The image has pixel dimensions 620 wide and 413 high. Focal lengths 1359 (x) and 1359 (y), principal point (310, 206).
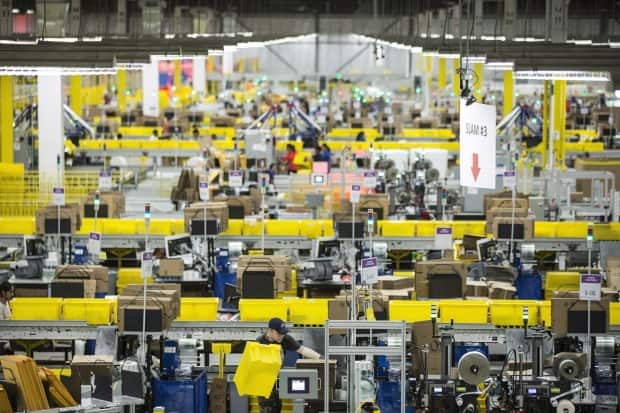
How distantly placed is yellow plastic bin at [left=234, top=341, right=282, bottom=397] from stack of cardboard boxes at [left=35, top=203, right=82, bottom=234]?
756cm

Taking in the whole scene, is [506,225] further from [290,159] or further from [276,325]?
[290,159]

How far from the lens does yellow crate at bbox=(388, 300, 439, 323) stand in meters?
14.7

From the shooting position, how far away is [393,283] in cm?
1659

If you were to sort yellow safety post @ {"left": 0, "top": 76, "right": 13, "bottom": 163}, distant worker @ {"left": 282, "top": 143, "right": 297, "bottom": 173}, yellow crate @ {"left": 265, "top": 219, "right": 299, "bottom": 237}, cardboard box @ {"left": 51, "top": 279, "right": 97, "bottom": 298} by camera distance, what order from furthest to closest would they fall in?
1. distant worker @ {"left": 282, "top": 143, "right": 297, "bottom": 173}
2. yellow safety post @ {"left": 0, "top": 76, "right": 13, "bottom": 163}
3. yellow crate @ {"left": 265, "top": 219, "right": 299, "bottom": 237}
4. cardboard box @ {"left": 51, "top": 279, "right": 97, "bottom": 298}

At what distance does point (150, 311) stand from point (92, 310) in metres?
1.34

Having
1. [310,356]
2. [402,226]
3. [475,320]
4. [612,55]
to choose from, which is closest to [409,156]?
[402,226]

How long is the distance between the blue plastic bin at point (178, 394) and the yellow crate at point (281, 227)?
7.07m

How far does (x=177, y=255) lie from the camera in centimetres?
1816

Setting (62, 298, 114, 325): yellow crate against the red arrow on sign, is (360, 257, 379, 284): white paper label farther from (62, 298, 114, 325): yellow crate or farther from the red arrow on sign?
(62, 298, 114, 325): yellow crate

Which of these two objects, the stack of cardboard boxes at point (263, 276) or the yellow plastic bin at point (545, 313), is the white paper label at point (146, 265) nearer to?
the stack of cardboard boxes at point (263, 276)

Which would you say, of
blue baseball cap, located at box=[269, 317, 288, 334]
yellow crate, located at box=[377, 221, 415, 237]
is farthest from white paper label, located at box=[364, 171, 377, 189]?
blue baseball cap, located at box=[269, 317, 288, 334]

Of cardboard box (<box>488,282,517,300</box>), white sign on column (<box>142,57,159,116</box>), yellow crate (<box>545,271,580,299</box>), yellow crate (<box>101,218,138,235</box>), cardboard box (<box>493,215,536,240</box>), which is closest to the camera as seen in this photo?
cardboard box (<box>488,282,517,300</box>)

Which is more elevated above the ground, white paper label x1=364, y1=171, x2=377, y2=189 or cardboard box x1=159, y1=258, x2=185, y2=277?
white paper label x1=364, y1=171, x2=377, y2=189

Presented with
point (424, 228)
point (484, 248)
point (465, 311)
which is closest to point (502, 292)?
point (465, 311)
